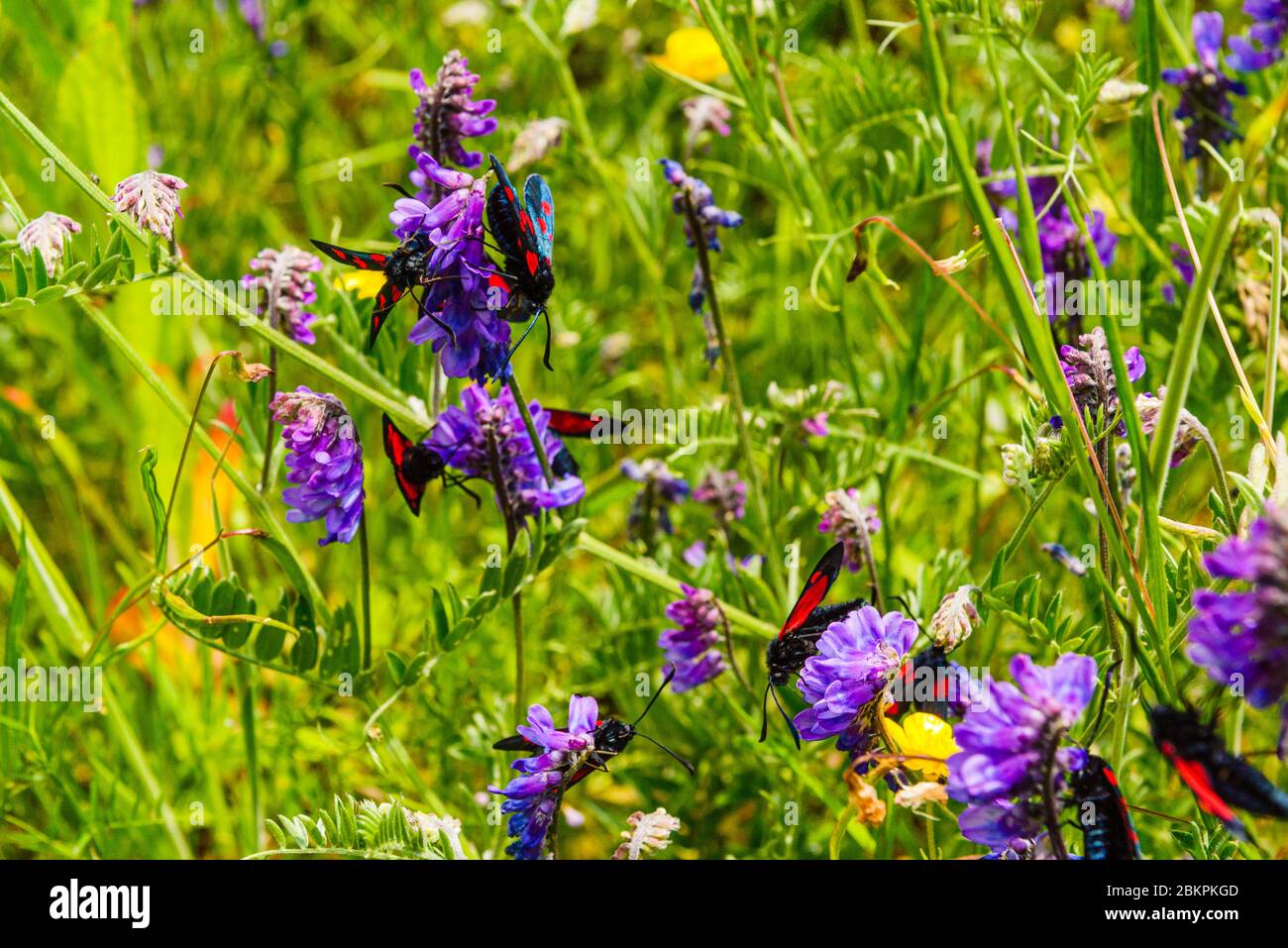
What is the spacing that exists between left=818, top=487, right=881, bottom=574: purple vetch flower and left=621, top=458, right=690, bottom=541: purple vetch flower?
442 millimetres

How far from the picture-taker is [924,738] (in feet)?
4.82

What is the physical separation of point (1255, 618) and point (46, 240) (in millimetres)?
1400

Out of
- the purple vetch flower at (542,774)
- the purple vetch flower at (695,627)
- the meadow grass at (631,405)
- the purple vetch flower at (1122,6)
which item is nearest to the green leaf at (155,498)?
the meadow grass at (631,405)

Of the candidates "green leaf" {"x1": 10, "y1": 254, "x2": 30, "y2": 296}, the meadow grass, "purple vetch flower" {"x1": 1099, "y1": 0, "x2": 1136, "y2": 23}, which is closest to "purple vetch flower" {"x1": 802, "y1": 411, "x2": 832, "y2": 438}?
the meadow grass

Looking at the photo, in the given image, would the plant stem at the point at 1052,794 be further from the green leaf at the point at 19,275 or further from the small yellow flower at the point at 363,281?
the small yellow flower at the point at 363,281

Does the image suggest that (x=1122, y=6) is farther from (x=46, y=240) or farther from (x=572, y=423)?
(x=46, y=240)

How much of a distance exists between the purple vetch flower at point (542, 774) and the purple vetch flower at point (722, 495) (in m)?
0.82

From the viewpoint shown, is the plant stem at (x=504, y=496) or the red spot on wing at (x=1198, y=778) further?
the plant stem at (x=504, y=496)

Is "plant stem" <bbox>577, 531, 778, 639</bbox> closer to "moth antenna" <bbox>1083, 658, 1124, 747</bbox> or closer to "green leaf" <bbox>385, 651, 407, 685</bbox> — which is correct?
"green leaf" <bbox>385, 651, 407, 685</bbox>

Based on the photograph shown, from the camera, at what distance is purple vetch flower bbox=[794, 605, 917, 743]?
4.41 ft

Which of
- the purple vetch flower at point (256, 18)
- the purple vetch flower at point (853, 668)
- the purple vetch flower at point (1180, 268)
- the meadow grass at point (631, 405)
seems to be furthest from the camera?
the purple vetch flower at point (256, 18)

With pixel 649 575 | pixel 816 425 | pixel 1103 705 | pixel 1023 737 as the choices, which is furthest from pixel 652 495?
pixel 1023 737

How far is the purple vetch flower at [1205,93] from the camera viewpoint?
2.25 metres
